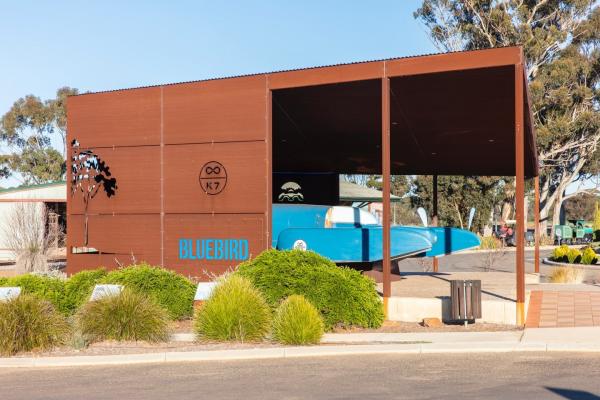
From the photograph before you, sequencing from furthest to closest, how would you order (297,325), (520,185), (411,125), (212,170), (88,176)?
(411,125)
(88,176)
(212,170)
(520,185)
(297,325)

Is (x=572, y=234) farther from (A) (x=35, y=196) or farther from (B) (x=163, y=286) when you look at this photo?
(B) (x=163, y=286)

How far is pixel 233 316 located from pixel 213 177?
7207 mm

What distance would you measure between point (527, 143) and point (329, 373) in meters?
15.3

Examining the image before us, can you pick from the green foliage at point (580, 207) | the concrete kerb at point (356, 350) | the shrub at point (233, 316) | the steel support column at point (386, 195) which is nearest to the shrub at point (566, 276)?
the steel support column at point (386, 195)

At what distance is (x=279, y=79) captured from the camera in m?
19.5

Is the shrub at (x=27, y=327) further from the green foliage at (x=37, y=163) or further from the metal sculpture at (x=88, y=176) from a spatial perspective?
the green foliage at (x=37, y=163)

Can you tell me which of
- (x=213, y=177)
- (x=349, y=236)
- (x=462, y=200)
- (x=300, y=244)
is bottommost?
(x=300, y=244)

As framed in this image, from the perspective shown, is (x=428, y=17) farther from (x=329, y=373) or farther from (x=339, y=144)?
(x=329, y=373)

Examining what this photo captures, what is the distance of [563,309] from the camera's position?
17.2 metres

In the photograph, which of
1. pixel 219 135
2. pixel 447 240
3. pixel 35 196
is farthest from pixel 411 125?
pixel 35 196

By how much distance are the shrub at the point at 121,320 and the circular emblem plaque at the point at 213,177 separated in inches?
259

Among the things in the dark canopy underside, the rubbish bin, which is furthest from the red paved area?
the dark canopy underside

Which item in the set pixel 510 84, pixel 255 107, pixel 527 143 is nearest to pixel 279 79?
pixel 255 107

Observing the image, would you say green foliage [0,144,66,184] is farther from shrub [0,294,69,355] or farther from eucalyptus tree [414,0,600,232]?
shrub [0,294,69,355]
